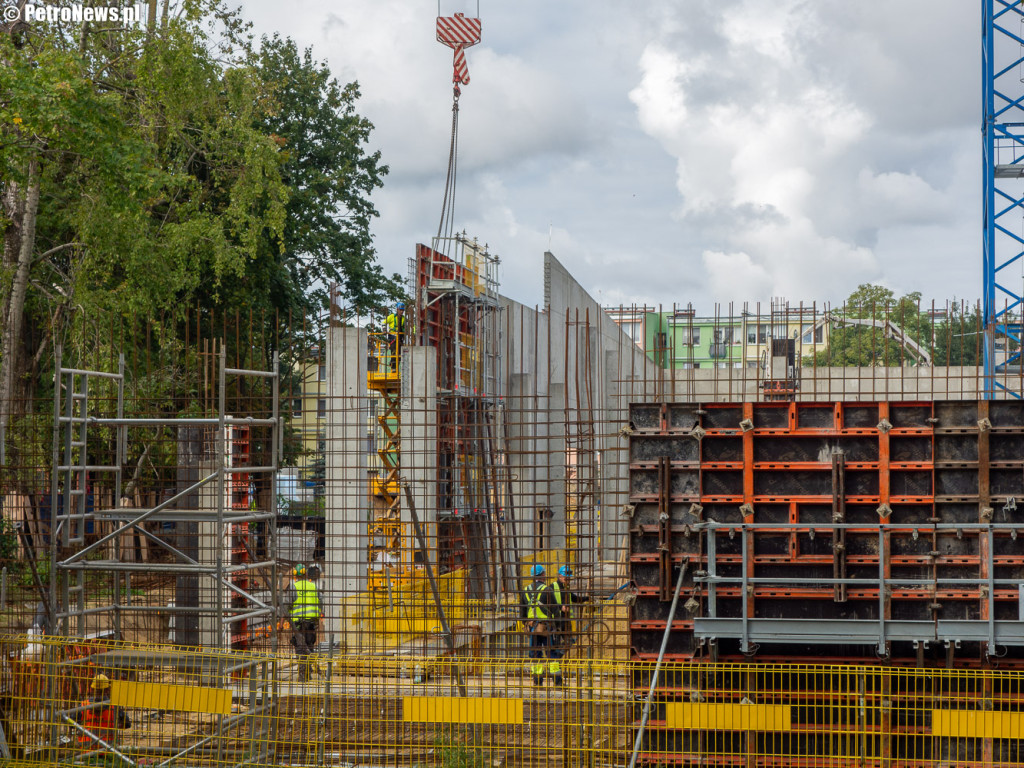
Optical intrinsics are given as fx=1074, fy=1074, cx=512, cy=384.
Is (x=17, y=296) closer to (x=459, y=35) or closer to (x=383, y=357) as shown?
(x=383, y=357)

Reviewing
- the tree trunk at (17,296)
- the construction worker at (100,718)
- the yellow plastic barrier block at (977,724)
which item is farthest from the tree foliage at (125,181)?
the yellow plastic barrier block at (977,724)

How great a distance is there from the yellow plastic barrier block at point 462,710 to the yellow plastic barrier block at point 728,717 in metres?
1.25

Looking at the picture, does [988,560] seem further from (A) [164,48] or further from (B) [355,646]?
(A) [164,48]

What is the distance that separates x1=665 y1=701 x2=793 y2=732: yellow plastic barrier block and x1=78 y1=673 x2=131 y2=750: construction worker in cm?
506

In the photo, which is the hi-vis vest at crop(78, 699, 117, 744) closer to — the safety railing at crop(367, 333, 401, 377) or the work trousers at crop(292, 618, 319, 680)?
the work trousers at crop(292, 618, 319, 680)

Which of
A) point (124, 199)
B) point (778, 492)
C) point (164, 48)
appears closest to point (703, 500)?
point (778, 492)

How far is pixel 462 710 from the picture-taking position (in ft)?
27.5

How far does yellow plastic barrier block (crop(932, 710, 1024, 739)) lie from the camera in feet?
25.9

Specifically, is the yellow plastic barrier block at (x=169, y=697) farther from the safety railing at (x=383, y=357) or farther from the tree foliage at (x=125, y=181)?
the safety railing at (x=383, y=357)

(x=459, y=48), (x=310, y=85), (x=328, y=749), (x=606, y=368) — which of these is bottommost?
(x=328, y=749)

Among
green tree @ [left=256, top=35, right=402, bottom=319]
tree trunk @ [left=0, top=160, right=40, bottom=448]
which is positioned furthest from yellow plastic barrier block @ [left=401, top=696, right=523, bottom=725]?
green tree @ [left=256, top=35, right=402, bottom=319]

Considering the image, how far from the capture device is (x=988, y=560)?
9.08m

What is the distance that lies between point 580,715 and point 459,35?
57.1 feet

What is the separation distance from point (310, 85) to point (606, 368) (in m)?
16.2
